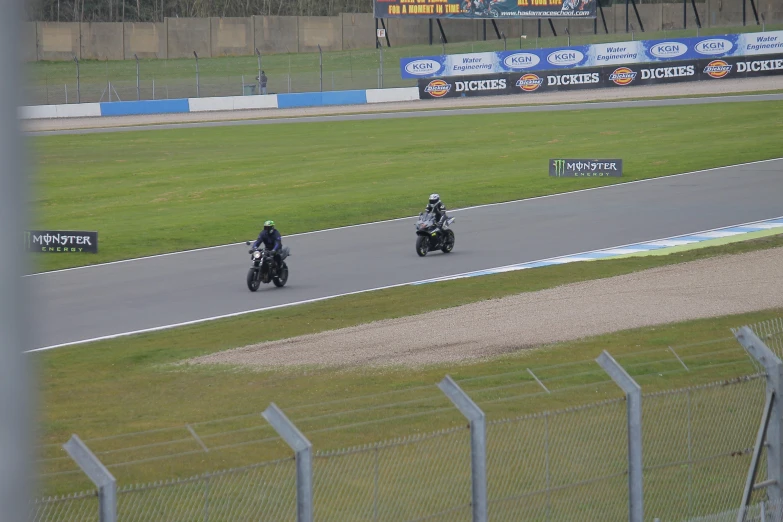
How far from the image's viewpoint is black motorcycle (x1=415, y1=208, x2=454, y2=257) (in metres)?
23.6

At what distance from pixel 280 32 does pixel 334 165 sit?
136 feet

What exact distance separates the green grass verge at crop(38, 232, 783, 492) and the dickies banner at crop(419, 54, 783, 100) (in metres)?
45.0

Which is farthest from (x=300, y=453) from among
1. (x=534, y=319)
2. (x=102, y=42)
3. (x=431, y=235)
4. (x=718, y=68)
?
(x=102, y=42)

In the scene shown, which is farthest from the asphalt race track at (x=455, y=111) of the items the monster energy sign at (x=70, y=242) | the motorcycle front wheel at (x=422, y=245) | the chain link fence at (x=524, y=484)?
the chain link fence at (x=524, y=484)

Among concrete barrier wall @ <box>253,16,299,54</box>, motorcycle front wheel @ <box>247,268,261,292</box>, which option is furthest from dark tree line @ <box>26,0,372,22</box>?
motorcycle front wheel @ <box>247,268,261,292</box>

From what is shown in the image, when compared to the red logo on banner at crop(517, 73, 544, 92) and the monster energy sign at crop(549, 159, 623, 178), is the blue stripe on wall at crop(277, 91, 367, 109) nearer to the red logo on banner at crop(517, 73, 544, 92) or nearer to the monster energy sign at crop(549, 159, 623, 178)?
the red logo on banner at crop(517, 73, 544, 92)

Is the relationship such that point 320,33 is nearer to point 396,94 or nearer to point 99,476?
point 396,94

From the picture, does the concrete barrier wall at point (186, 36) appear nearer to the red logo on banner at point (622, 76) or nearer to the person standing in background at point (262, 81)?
the person standing in background at point (262, 81)

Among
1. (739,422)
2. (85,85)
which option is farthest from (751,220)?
(85,85)

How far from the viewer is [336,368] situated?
13758mm

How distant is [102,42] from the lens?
7875 cm

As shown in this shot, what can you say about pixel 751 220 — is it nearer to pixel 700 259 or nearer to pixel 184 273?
pixel 700 259

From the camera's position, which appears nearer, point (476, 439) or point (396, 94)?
point (476, 439)

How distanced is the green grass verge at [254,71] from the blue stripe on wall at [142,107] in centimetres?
284
